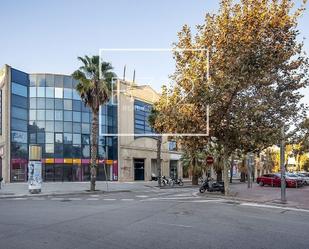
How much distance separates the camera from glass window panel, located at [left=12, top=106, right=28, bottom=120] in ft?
166

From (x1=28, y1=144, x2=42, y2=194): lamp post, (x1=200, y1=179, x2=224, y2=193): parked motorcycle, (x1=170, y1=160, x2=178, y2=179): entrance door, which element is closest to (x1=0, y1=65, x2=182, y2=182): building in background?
(x1=170, y1=160, x2=178, y2=179): entrance door

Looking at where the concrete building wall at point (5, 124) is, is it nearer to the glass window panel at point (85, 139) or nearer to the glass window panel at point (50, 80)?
the glass window panel at point (50, 80)

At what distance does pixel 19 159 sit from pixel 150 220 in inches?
1562

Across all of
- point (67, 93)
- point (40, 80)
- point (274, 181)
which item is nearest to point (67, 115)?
point (67, 93)

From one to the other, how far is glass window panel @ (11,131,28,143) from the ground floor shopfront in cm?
235

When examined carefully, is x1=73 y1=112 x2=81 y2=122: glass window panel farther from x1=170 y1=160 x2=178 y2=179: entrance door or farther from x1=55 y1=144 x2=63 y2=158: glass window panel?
x1=170 y1=160 x2=178 y2=179: entrance door

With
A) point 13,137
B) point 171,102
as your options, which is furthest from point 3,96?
point 171,102

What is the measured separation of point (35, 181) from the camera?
107 feet

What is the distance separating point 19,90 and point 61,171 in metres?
11.2

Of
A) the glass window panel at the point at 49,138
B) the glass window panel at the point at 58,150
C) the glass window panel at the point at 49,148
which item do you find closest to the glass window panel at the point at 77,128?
the glass window panel at the point at 58,150

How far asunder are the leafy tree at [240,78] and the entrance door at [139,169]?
33405 mm

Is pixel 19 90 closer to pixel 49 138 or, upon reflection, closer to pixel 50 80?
pixel 50 80

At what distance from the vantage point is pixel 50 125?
53.2m

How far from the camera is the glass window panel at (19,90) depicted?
50.9 metres
